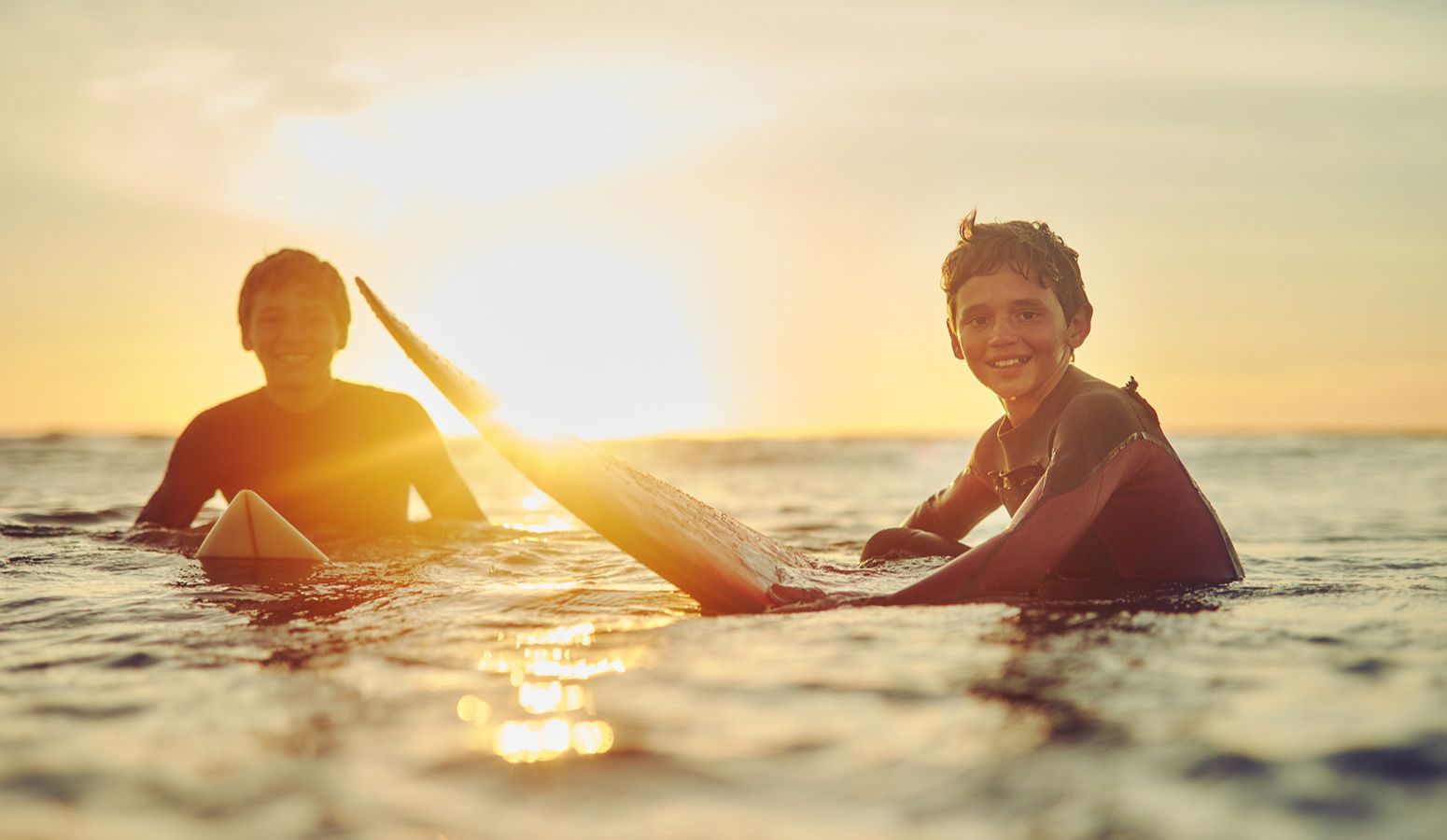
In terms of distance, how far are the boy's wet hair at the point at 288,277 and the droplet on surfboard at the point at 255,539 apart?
148 cm

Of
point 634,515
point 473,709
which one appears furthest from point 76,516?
point 473,709

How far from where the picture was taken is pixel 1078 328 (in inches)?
163

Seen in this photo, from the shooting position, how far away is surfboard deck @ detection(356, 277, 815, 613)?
10.5 ft

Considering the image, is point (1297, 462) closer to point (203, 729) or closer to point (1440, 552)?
Result: point (1440, 552)

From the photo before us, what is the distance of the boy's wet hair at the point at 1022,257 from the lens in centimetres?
399

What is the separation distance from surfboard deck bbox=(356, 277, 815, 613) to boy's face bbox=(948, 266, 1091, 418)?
3.83 ft

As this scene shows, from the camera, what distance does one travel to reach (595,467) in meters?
3.39

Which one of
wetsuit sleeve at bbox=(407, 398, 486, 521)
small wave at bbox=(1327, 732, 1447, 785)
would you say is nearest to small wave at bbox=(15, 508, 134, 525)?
wetsuit sleeve at bbox=(407, 398, 486, 521)

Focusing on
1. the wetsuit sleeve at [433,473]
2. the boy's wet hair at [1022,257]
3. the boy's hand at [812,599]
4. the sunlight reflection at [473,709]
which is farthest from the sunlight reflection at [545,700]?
the wetsuit sleeve at [433,473]

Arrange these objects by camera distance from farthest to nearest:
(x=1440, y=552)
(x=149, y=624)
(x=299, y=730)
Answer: (x=1440, y=552) < (x=149, y=624) < (x=299, y=730)

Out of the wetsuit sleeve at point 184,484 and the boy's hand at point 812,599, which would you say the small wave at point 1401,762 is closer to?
the boy's hand at point 812,599

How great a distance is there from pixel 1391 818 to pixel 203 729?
2.25m

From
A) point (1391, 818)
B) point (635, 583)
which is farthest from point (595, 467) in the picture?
point (1391, 818)

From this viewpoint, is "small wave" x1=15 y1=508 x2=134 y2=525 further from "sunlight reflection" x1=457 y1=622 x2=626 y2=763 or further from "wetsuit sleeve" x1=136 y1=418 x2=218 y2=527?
"sunlight reflection" x1=457 y1=622 x2=626 y2=763
